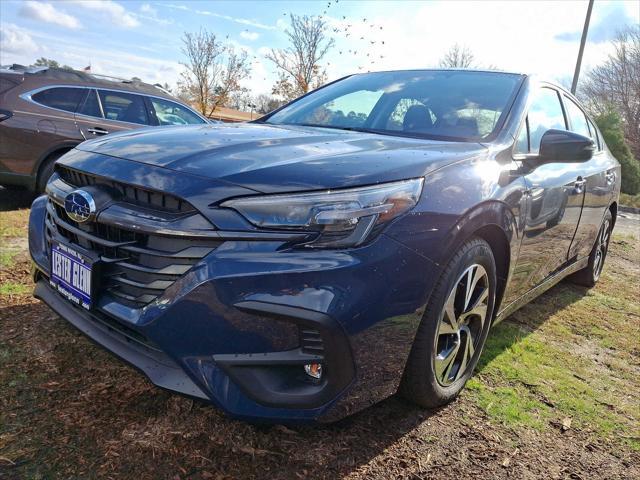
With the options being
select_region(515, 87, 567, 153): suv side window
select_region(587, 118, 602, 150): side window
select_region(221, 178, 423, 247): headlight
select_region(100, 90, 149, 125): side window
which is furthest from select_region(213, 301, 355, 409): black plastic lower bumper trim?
select_region(100, 90, 149, 125): side window

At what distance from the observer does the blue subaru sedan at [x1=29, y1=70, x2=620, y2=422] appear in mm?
1631

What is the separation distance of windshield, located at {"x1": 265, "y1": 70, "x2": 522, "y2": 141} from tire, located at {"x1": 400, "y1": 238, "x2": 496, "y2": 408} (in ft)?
2.32

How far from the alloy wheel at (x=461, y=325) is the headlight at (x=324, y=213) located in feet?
1.92

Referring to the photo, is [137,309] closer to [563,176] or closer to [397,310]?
[397,310]

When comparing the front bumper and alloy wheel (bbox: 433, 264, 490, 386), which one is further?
alloy wheel (bbox: 433, 264, 490, 386)

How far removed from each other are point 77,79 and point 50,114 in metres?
→ 0.67

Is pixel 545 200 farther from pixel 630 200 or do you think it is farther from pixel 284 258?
pixel 630 200

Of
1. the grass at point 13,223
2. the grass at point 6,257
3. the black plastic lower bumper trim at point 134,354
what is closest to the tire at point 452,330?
the black plastic lower bumper trim at point 134,354

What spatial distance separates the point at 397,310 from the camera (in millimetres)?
1781

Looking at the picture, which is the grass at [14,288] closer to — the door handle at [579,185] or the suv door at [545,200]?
the suv door at [545,200]

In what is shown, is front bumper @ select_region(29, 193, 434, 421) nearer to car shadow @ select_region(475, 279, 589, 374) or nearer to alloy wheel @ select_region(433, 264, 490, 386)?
alloy wheel @ select_region(433, 264, 490, 386)

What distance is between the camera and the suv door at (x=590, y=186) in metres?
3.56

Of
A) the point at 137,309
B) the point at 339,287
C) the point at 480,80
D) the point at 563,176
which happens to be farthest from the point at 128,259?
the point at 563,176

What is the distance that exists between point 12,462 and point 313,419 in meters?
1.10
